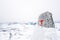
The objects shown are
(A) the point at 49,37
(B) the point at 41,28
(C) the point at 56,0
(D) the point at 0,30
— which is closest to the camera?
(A) the point at 49,37

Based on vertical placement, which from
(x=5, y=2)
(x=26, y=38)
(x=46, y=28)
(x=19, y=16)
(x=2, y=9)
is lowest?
(x=26, y=38)

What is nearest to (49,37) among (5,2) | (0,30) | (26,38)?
(26,38)

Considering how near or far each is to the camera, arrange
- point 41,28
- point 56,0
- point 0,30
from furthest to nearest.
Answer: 1. point 56,0
2. point 0,30
3. point 41,28

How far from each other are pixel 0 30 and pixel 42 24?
25.1 inches

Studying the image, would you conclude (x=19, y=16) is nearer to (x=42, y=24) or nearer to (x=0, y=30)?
(x=0, y=30)

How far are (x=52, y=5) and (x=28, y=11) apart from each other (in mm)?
410

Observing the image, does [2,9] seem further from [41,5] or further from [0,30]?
[41,5]

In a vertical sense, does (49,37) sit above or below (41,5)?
below

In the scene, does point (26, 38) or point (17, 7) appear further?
point (17, 7)

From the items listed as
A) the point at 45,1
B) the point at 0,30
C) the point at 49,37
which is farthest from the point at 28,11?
the point at 49,37

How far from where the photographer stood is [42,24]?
1198 millimetres

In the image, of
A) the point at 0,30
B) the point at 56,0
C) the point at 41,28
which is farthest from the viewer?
the point at 56,0

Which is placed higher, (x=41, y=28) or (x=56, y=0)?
(x=56, y=0)

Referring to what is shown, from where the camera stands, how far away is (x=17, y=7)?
1688 mm
